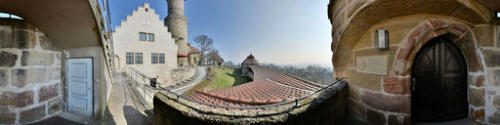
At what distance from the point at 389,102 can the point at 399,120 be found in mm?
222

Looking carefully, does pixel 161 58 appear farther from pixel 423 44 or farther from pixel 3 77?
pixel 423 44

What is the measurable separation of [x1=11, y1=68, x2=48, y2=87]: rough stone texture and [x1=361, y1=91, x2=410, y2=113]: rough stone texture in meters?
5.46

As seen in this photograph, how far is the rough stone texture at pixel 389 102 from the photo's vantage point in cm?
168

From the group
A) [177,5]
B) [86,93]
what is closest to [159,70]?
[177,5]

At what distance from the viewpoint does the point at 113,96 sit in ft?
14.1

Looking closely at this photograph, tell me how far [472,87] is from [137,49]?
673 inches

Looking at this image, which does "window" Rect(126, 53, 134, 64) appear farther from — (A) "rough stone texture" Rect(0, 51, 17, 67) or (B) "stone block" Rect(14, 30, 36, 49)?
(A) "rough stone texture" Rect(0, 51, 17, 67)

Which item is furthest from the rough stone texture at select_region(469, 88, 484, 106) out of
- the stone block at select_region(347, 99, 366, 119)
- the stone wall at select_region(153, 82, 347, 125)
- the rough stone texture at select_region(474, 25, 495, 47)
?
the stone wall at select_region(153, 82, 347, 125)

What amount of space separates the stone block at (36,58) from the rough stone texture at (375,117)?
Result: 5474 millimetres

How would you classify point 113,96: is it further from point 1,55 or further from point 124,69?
point 124,69

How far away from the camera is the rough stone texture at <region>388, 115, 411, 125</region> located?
169 cm

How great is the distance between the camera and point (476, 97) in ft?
5.45

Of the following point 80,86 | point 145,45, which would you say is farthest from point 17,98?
point 145,45

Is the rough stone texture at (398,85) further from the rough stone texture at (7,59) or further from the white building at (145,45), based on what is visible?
the white building at (145,45)
